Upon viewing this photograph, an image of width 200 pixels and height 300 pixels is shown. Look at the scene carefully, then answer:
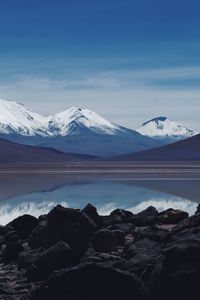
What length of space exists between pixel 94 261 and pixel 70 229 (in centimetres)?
219

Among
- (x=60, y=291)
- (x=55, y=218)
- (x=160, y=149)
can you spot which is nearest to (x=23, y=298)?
(x=60, y=291)

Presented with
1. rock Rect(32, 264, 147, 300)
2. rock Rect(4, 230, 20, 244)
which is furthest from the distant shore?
rock Rect(32, 264, 147, 300)

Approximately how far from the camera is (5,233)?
54.2 feet

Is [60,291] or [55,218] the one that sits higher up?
[55,218]

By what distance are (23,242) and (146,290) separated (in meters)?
6.29

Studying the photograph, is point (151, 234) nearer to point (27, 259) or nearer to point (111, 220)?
point (27, 259)

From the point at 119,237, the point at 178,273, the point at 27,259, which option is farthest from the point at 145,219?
the point at 178,273

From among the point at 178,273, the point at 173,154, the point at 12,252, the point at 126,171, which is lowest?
the point at 12,252

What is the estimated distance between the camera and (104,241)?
1362 cm

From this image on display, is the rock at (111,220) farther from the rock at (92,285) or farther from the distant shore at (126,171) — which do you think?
the distant shore at (126,171)

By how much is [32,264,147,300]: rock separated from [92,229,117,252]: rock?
3.84 m

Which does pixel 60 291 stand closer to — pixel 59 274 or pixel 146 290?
pixel 59 274

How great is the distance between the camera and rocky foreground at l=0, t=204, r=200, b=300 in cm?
934

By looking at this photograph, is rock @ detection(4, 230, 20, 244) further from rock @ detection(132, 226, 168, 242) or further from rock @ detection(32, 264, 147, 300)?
rock @ detection(32, 264, 147, 300)
